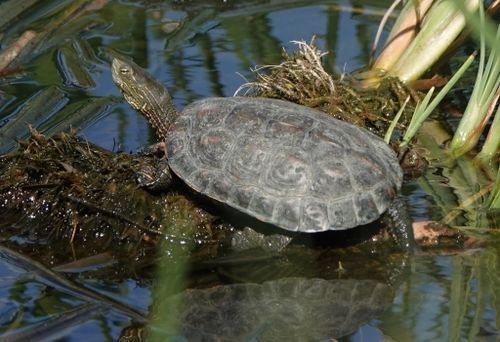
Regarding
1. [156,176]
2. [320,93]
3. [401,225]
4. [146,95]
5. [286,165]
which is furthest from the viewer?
[320,93]

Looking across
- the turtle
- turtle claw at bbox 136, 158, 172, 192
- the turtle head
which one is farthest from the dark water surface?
turtle claw at bbox 136, 158, 172, 192

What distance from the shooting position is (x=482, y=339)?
3859mm

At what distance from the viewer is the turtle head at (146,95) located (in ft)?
17.8

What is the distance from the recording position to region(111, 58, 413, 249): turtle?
457 cm

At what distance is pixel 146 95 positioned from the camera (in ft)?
18.0

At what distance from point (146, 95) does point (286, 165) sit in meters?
1.20

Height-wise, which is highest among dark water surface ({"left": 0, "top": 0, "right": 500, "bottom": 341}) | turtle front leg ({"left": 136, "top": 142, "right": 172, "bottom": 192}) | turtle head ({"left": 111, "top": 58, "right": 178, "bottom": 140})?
turtle head ({"left": 111, "top": 58, "right": 178, "bottom": 140})

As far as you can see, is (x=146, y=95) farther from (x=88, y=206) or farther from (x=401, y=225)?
(x=401, y=225)

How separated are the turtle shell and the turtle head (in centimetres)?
47

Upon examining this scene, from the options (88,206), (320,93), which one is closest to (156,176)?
(88,206)

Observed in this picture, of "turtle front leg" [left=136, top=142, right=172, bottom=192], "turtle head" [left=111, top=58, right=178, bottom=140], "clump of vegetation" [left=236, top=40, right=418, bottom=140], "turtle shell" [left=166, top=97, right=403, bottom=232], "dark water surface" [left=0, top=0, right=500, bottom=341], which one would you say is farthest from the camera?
"clump of vegetation" [left=236, top=40, right=418, bottom=140]

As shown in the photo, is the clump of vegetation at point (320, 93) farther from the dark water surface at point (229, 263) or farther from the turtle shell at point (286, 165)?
the turtle shell at point (286, 165)

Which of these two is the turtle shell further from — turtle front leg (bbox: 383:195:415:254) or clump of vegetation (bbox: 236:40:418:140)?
clump of vegetation (bbox: 236:40:418:140)

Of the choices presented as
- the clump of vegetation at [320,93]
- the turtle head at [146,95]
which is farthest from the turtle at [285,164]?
the clump of vegetation at [320,93]
